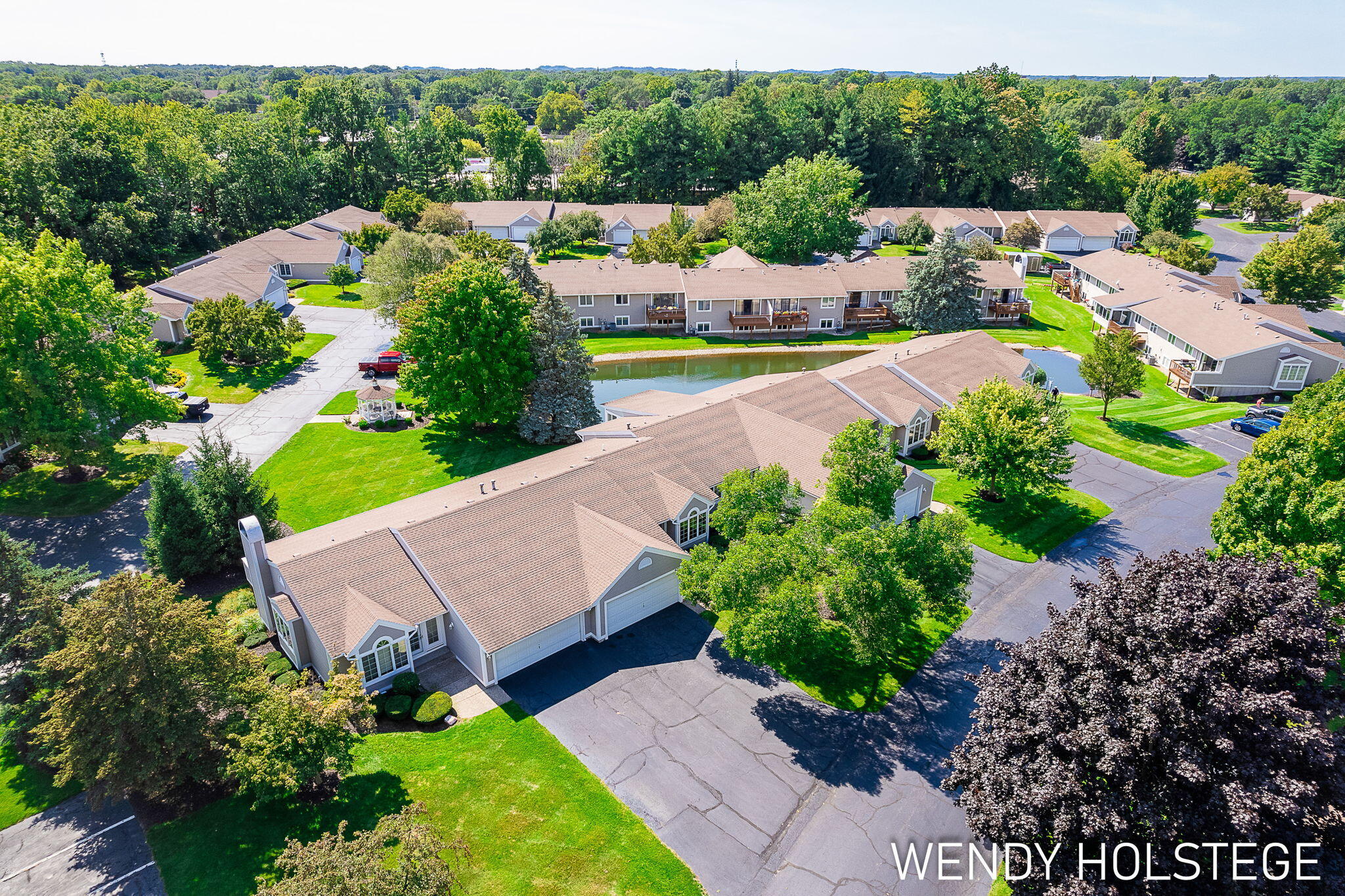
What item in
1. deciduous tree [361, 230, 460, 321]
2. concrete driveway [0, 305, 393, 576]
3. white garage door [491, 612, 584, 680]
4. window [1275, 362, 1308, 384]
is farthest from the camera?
deciduous tree [361, 230, 460, 321]

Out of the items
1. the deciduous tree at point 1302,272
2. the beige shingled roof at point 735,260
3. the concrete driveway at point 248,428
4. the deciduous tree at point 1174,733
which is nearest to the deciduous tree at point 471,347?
the concrete driveway at point 248,428

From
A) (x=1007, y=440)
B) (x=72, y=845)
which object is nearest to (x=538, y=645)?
(x=72, y=845)

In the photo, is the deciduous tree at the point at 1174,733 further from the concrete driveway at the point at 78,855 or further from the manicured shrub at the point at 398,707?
the concrete driveway at the point at 78,855

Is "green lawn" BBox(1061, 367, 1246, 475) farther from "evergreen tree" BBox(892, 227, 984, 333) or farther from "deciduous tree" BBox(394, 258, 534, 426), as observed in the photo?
"deciduous tree" BBox(394, 258, 534, 426)

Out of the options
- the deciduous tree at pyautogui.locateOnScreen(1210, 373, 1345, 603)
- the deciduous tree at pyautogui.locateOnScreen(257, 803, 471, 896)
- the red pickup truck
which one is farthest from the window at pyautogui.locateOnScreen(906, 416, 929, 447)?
the red pickup truck

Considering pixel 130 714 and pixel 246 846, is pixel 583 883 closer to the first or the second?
pixel 246 846
